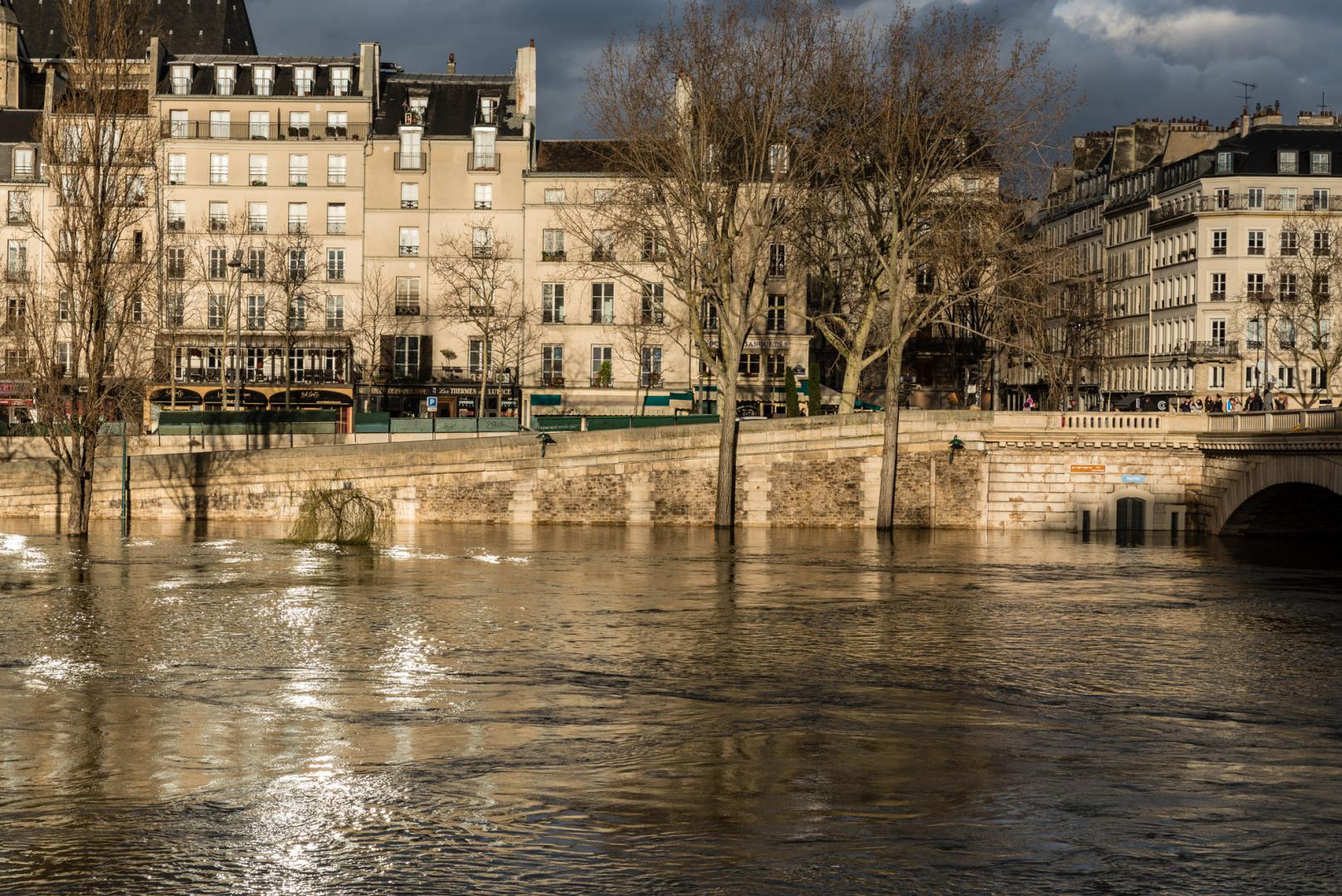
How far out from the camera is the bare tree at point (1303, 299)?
78188mm

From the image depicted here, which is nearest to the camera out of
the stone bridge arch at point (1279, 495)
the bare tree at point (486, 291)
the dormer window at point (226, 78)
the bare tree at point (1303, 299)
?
the stone bridge arch at point (1279, 495)

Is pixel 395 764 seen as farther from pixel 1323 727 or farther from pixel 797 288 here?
pixel 797 288

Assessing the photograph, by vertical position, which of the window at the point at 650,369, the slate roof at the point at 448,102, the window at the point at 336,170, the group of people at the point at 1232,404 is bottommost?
the group of people at the point at 1232,404

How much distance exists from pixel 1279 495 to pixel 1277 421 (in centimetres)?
330

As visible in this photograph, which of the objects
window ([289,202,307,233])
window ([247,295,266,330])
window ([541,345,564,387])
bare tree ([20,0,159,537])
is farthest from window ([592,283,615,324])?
bare tree ([20,0,159,537])

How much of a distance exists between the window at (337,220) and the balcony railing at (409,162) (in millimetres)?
2912

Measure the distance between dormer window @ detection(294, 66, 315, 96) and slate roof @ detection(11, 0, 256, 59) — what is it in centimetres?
1542

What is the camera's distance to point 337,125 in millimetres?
75562

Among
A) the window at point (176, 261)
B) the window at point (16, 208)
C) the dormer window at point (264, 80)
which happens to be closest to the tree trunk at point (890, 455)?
the window at point (176, 261)

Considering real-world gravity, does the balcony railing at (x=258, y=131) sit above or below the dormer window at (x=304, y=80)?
below

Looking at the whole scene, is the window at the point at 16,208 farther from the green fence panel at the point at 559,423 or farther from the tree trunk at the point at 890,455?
the tree trunk at the point at 890,455

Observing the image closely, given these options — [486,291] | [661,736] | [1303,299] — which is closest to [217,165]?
[486,291]

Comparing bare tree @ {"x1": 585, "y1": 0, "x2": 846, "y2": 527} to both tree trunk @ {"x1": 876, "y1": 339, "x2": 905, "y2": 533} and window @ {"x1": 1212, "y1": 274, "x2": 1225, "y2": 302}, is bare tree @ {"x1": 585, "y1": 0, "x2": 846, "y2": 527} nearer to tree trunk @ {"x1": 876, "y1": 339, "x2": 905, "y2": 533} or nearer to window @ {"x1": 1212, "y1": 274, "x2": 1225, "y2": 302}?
tree trunk @ {"x1": 876, "y1": 339, "x2": 905, "y2": 533}

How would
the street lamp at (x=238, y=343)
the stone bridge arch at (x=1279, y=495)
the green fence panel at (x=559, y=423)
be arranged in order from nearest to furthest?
the stone bridge arch at (x=1279, y=495), the green fence panel at (x=559, y=423), the street lamp at (x=238, y=343)
